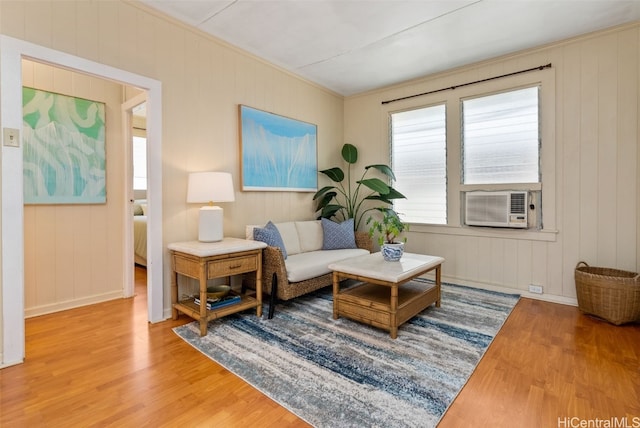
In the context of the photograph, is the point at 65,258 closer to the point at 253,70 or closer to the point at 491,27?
the point at 253,70

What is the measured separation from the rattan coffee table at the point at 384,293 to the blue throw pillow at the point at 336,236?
844 millimetres

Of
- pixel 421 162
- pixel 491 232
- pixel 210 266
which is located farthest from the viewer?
pixel 421 162

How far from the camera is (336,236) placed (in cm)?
388

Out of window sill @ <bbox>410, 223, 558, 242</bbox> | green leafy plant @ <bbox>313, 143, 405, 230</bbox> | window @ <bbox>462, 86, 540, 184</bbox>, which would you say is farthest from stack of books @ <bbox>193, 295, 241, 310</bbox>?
window @ <bbox>462, 86, 540, 184</bbox>

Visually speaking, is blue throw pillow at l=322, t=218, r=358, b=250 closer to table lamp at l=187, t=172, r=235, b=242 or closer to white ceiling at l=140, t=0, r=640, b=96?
table lamp at l=187, t=172, r=235, b=242

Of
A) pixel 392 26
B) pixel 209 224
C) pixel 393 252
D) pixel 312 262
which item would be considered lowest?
pixel 312 262

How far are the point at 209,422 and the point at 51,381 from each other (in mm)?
Result: 1094

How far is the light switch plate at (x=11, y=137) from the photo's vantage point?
1.98m

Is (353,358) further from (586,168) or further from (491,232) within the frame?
(586,168)

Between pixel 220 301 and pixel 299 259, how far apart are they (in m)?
0.90

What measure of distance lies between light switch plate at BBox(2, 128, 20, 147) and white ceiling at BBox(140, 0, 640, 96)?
140cm

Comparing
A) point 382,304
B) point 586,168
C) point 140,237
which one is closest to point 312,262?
point 382,304

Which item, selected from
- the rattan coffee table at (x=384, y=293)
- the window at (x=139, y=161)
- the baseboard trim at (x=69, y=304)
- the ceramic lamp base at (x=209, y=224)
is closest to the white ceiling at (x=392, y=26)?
the ceramic lamp base at (x=209, y=224)

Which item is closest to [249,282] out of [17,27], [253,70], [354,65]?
[253,70]
